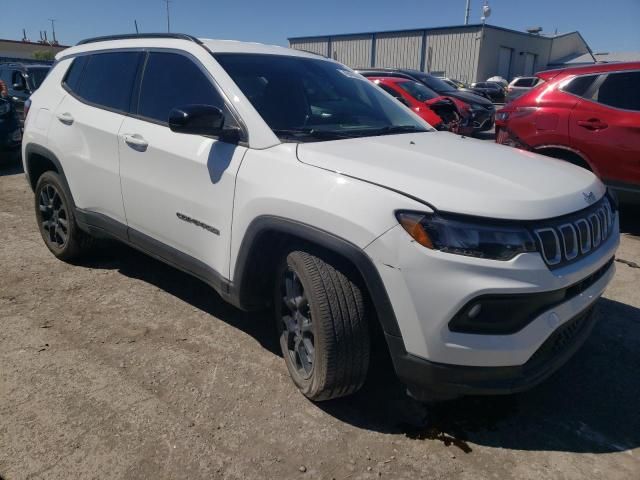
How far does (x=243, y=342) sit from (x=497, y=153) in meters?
1.86

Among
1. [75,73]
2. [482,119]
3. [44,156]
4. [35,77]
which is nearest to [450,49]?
[482,119]

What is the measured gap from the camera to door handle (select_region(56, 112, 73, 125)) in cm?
395

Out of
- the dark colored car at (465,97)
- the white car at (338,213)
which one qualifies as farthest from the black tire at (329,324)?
the dark colored car at (465,97)

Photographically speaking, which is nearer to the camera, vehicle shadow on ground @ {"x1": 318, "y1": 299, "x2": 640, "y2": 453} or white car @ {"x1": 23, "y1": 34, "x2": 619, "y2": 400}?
white car @ {"x1": 23, "y1": 34, "x2": 619, "y2": 400}

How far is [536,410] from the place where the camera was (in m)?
2.65

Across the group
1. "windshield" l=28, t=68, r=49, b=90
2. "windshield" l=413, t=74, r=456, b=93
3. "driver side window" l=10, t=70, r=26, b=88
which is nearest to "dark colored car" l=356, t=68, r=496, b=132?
"windshield" l=413, t=74, r=456, b=93

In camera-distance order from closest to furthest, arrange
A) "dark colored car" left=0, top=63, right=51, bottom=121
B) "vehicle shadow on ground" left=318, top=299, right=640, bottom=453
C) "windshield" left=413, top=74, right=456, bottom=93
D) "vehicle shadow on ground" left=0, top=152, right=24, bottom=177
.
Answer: "vehicle shadow on ground" left=318, top=299, right=640, bottom=453
"vehicle shadow on ground" left=0, top=152, right=24, bottom=177
"dark colored car" left=0, top=63, right=51, bottom=121
"windshield" left=413, top=74, right=456, bottom=93

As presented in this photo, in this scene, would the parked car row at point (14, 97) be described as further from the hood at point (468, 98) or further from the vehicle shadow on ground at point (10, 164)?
the hood at point (468, 98)

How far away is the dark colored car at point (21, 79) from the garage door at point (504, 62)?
4128cm

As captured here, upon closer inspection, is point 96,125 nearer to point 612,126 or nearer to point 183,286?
point 183,286

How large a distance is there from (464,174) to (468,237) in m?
0.38

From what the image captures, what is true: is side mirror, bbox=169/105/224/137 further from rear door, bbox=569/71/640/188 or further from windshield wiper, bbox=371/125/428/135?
rear door, bbox=569/71/640/188

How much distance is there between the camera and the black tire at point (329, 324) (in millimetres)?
2318

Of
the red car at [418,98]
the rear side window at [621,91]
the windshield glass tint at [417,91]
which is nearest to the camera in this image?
the rear side window at [621,91]
